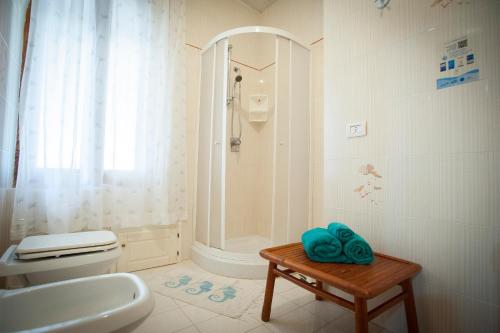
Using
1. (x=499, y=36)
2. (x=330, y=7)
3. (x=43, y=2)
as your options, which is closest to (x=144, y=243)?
(x=43, y=2)

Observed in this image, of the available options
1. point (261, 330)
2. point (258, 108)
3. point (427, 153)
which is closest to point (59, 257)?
point (261, 330)

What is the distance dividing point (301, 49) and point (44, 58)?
1942 millimetres

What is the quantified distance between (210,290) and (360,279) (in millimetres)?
1074

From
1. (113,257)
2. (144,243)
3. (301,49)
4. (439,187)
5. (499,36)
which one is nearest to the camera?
(499,36)

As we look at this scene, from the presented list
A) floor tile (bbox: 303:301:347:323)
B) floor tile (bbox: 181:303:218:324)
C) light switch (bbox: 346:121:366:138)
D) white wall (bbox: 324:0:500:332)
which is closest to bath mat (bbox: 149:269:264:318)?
floor tile (bbox: 181:303:218:324)

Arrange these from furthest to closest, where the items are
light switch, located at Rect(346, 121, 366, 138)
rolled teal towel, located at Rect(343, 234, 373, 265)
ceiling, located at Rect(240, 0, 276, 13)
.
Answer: ceiling, located at Rect(240, 0, 276, 13) < light switch, located at Rect(346, 121, 366, 138) < rolled teal towel, located at Rect(343, 234, 373, 265)

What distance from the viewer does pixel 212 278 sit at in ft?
6.11

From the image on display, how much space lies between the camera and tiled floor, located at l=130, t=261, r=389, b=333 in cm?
125

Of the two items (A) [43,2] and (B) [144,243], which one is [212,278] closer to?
(B) [144,243]

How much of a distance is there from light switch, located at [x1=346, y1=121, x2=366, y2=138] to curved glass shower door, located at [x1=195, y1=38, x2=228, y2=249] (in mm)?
1002

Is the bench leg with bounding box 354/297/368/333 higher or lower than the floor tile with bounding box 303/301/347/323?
higher

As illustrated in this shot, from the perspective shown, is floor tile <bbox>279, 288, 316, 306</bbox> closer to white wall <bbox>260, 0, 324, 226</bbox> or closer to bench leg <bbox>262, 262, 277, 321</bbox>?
bench leg <bbox>262, 262, 277, 321</bbox>

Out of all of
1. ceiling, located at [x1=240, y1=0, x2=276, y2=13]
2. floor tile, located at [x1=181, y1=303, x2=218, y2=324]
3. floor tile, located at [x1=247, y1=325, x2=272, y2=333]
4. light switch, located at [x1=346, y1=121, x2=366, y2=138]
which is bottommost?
floor tile, located at [x1=247, y1=325, x2=272, y2=333]

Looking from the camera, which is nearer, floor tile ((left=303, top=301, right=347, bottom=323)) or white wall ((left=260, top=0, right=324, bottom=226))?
floor tile ((left=303, top=301, right=347, bottom=323))
